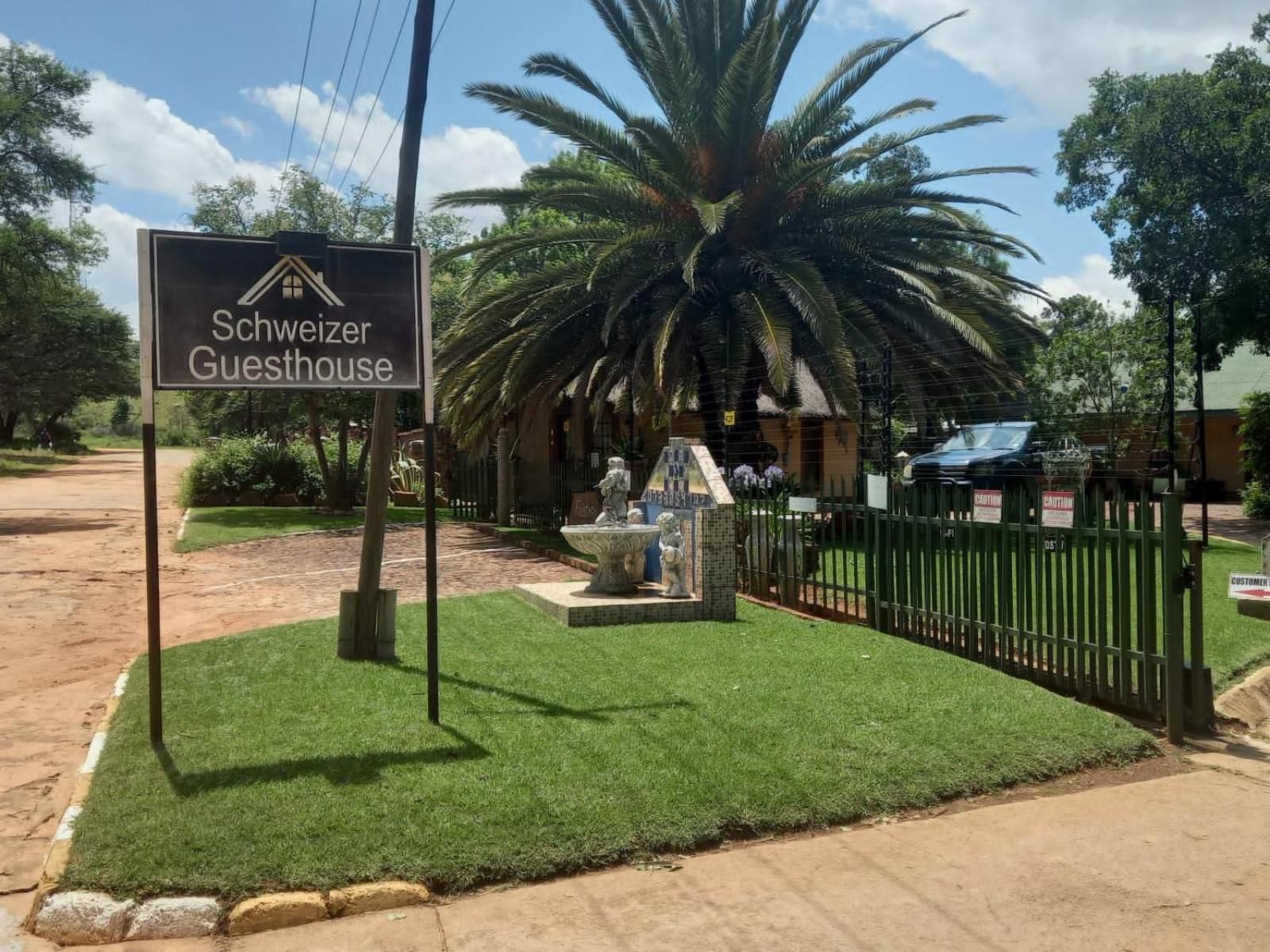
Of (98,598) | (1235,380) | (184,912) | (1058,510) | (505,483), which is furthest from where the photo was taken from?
(1235,380)

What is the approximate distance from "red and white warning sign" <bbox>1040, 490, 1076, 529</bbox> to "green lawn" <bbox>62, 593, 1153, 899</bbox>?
1119 mm

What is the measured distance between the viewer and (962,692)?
22.4 feet

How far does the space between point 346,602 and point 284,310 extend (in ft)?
8.96

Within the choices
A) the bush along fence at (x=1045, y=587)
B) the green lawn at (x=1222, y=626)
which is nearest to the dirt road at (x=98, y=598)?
the green lawn at (x=1222, y=626)

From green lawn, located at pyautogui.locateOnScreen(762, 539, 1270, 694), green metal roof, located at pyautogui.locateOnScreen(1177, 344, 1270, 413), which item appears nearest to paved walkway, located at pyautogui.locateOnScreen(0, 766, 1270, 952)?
green lawn, located at pyautogui.locateOnScreen(762, 539, 1270, 694)

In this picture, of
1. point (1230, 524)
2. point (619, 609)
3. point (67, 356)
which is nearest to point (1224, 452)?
point (1230, 524)

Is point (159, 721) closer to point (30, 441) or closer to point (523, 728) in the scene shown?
point (523, 728)

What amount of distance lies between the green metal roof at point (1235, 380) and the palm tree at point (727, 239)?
1559 cm

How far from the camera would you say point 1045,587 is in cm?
769

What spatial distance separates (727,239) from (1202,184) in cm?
1042

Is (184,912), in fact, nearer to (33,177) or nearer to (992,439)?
(992,439)

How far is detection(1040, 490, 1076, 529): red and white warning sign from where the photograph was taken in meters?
6.93

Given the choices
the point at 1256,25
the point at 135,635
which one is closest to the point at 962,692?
the point at 135,635

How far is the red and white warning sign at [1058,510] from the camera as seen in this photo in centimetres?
693
